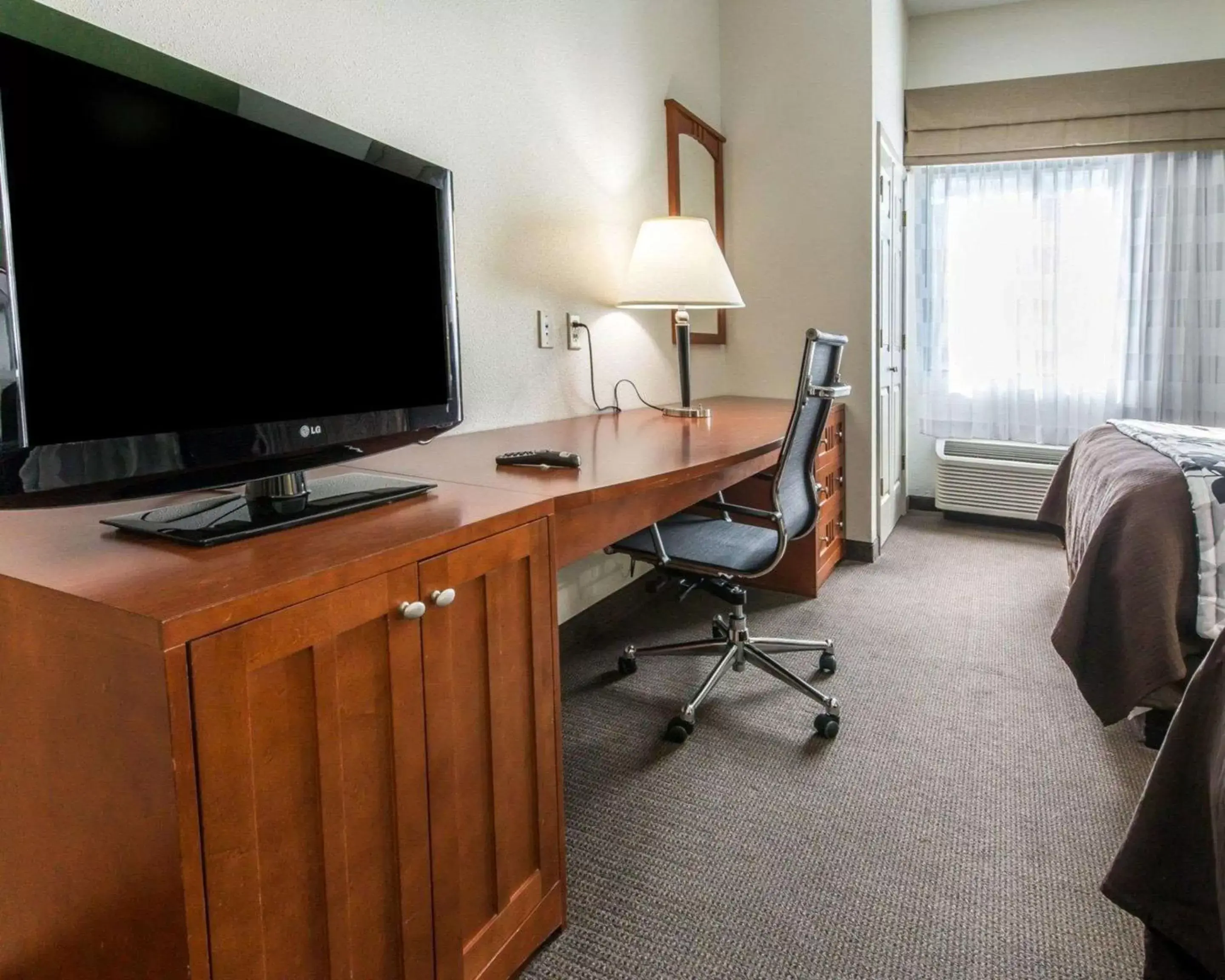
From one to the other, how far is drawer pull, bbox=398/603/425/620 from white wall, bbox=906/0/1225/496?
3.92 meters

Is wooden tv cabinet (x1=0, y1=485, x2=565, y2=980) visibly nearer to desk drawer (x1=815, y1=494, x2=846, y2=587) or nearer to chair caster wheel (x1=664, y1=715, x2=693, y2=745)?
chair caster wheel (x1=664, y1=715, x2=693, y2=745)

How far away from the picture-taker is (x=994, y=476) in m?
4.03

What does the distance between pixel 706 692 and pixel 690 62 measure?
8.34 ft

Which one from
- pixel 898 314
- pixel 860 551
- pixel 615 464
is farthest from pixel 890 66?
pixel 615 464

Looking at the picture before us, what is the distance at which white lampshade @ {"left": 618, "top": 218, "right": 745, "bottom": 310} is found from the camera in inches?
94.8

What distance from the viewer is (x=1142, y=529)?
1.83 meters

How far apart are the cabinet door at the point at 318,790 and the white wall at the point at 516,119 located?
3.61ft

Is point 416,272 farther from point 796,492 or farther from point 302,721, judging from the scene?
point 796,492

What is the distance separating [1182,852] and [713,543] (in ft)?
3.98

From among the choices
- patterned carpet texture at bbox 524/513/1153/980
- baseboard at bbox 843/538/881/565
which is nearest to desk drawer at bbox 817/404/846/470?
baseboard at bbox 843/538/881/565

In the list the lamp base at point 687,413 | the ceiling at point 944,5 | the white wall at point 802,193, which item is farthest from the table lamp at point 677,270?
the ceiling at point 944,5

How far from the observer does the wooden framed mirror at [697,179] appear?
3016 millimetres

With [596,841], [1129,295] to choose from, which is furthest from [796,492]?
[1129,295]

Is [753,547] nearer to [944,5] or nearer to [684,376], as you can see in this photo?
[684,376]
